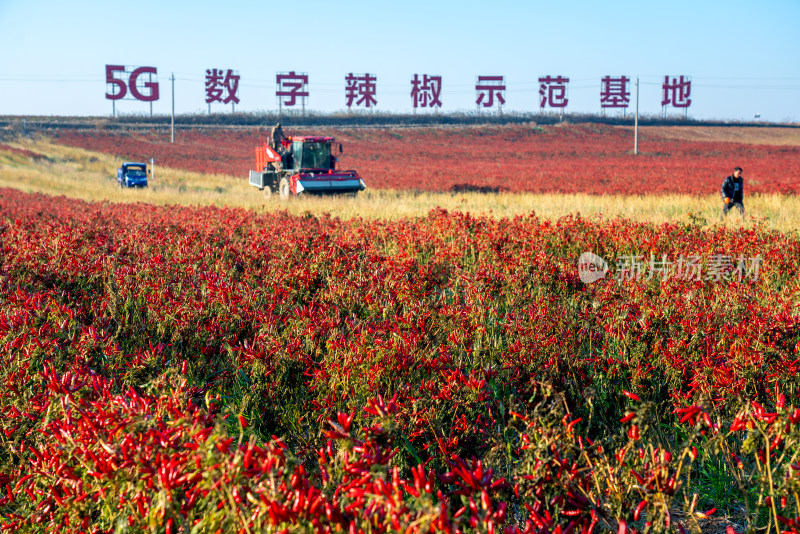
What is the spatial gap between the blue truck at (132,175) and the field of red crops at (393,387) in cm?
2105

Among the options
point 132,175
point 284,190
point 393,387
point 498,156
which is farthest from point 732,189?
point 498,156

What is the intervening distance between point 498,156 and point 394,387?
4616cm

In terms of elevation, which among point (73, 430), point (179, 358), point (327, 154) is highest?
point (327, 154)

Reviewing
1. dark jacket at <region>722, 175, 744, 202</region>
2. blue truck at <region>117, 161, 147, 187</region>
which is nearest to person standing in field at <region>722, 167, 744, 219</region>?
dark jacket at <region>722, 175, 744, 202</region>

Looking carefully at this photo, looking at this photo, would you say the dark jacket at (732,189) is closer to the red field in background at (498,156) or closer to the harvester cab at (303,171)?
the red field in background at (498,156)

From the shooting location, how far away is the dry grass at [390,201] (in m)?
13.2

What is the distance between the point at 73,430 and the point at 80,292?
3.71m

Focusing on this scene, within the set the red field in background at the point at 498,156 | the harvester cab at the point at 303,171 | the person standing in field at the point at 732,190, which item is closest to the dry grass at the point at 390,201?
the person standing in field at the point at 732,190

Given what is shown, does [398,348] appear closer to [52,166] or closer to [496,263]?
[496,263]

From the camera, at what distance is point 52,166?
39156mm

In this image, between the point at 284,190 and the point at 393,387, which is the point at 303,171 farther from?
the point at 393,387

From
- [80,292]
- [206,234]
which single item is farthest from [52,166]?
[80,292]

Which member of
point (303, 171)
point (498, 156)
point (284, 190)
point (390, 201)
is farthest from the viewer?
point (498, 156)

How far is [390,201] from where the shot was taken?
18.2 meters
